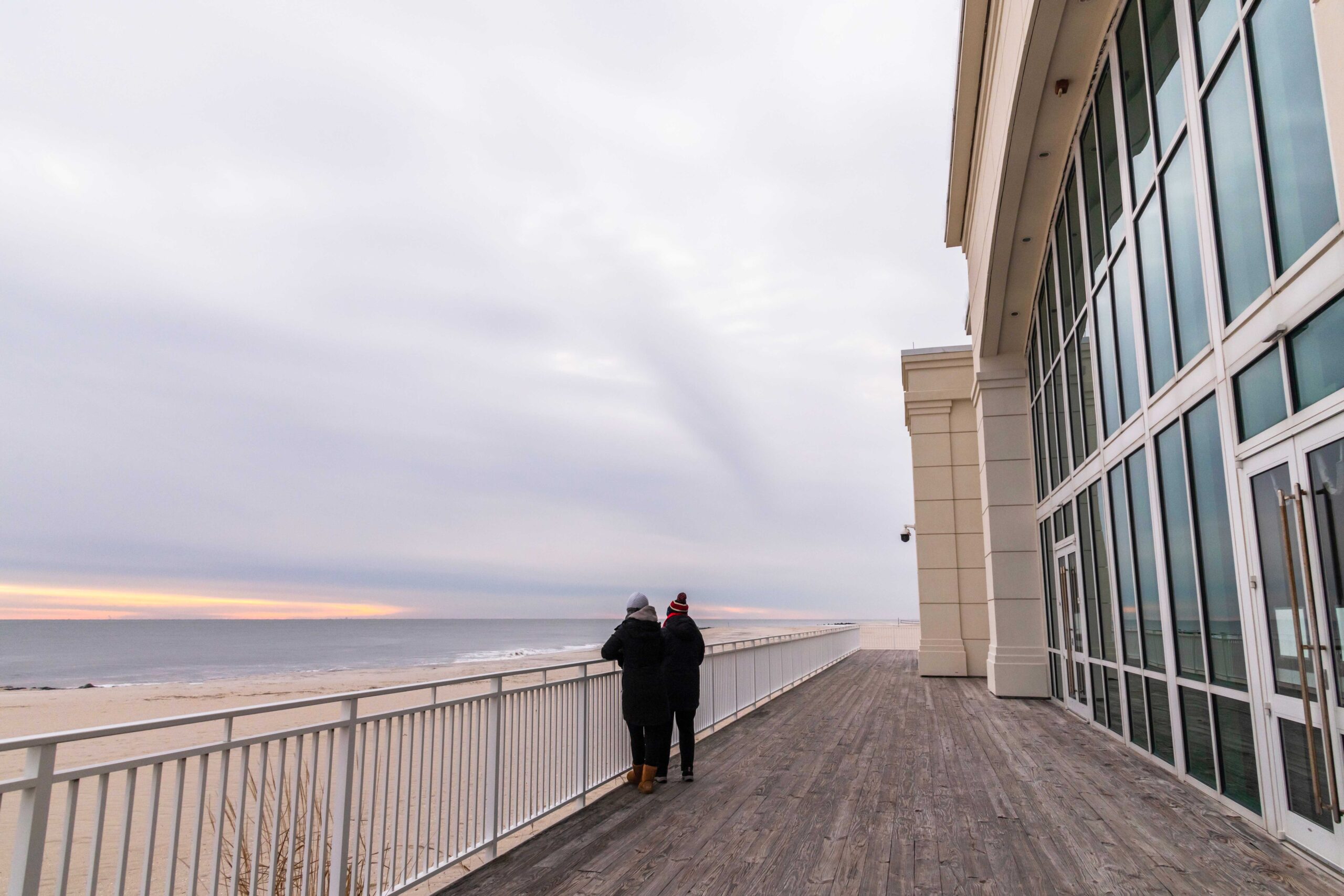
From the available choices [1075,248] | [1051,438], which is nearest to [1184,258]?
[1075,248]

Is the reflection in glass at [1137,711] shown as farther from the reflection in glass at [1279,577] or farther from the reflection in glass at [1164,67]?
the reflection in glass at [1164,67]

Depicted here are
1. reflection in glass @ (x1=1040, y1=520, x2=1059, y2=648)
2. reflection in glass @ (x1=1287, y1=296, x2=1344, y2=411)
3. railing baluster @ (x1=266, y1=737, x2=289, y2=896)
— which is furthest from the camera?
reflection in glass @ (x1=1040, y1=520, x2=1059, y2=648)

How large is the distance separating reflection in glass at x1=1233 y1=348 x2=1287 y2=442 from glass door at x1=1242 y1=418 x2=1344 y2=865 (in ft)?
0.65

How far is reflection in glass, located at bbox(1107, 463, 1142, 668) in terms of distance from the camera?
739 cm

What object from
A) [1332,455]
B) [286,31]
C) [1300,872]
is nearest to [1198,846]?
[1300,872]

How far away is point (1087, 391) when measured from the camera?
29.9 ft

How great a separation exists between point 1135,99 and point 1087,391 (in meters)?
3.42

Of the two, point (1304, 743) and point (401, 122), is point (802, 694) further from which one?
point (401, 122)

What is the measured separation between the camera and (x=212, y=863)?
2.87 m

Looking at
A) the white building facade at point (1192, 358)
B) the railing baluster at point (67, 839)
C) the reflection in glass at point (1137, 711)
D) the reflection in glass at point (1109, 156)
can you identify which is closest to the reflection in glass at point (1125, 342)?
the white building facade at point (1192, 358)

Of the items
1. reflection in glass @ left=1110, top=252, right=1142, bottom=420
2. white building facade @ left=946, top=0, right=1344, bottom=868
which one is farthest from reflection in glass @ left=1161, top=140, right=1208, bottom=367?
reflection in glass @ left=1110, top=252, right=1142, bottom=420

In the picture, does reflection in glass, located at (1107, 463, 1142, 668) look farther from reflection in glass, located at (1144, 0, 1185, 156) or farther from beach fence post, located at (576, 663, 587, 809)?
beach fence post, located at (576, 663, 587, 809)

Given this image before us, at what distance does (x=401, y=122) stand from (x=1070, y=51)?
11.0 m

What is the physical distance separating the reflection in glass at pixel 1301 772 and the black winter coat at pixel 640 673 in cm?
403
